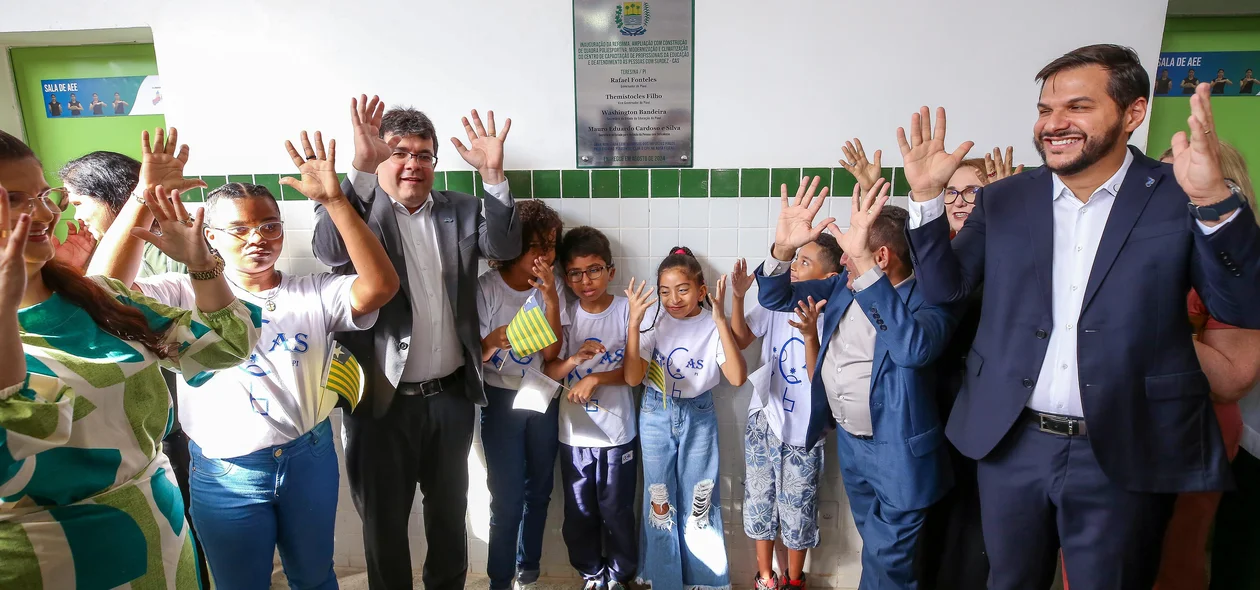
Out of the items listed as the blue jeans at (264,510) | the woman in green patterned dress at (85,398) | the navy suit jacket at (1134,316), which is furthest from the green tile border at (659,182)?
the woman in green patterned dress at (85,398)

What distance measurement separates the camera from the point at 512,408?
7.80 ft

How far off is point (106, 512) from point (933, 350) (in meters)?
2.00

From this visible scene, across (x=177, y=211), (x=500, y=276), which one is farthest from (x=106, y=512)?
(x=500, y=276)

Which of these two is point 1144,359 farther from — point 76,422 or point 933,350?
point 76,422

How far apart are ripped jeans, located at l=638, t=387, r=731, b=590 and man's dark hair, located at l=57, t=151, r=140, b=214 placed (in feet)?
6.36

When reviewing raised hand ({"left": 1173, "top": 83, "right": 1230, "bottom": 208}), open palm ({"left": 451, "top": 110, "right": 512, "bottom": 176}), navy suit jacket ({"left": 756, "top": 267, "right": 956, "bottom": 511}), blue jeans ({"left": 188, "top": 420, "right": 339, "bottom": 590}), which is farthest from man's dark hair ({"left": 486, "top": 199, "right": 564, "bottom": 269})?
raised hand ({"left": 1173, "top": 83, "right": 1230, "bottom": 208})

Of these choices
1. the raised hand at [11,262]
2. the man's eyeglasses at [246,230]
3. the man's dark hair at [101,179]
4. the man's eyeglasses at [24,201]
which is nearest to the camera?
the raised hand at [11,262]

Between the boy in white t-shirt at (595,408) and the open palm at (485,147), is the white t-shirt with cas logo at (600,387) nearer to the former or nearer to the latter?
the boy in white t-shirt at (595,408)

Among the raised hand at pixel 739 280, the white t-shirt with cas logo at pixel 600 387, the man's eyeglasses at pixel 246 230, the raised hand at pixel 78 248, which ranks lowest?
the white t-shirt with cas logo at pixel 600 387

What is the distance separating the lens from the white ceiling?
244cm

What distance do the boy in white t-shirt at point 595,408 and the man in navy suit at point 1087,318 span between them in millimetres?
1124

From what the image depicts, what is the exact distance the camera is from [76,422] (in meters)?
1.12

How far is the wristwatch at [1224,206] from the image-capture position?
1275 millimetres

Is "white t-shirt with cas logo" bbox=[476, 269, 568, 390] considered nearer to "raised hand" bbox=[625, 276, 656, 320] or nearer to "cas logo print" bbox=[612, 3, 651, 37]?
"raised hand" bbox=[625, 276, 656, 320]
